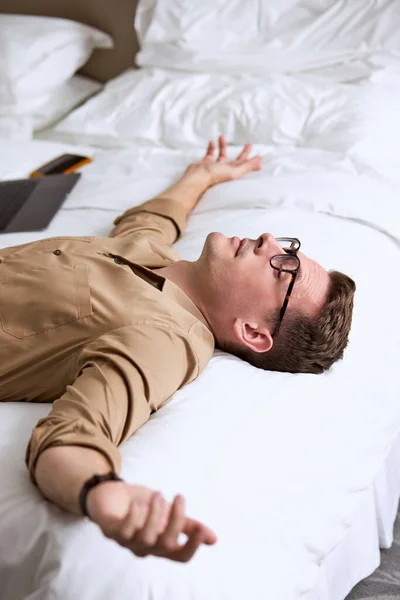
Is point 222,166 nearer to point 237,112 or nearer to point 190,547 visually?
point 237,112

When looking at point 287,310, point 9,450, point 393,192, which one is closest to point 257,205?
point 393,192

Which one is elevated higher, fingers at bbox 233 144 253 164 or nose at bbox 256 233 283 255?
nose at bbox 256 233 283 255

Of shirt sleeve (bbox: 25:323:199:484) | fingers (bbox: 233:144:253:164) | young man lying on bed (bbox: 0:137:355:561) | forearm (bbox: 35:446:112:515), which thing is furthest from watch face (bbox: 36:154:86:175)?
forearm (bbox: 35:446:112:515)

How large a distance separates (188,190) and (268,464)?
1.00 meters

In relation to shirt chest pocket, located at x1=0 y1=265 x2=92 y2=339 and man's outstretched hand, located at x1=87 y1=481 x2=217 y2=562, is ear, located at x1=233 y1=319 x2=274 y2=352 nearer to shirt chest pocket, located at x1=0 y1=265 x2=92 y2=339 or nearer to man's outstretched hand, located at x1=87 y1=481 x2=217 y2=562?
shirt chest pocket, located at x1=0 y1=265 x2=92 y2=339

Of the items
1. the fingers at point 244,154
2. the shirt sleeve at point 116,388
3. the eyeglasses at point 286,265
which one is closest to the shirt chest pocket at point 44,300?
the shirt sleeve at point 116,388

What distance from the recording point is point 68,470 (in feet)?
2.99

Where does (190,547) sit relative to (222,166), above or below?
above

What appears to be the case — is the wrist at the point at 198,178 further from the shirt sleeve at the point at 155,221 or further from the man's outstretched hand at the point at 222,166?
the shirt sleeve at the point at 155,221

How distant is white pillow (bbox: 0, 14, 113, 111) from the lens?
2.54 metres

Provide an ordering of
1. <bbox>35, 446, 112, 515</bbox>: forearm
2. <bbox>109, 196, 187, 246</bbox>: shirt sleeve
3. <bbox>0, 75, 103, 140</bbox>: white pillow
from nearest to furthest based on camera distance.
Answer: <bbox>35, 446, 112, 515</bbox>: forearm
<bbox>109, 196, 187, 246</bbox>: shirt sleeve
<bbox>0, 75, 103, 140</bbox>: white pillow

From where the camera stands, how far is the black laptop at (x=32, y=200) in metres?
1.94

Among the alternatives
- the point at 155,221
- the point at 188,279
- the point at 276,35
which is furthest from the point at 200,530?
the point at 276,35

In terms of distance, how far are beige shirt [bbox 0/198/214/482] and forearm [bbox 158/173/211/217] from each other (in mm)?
401
